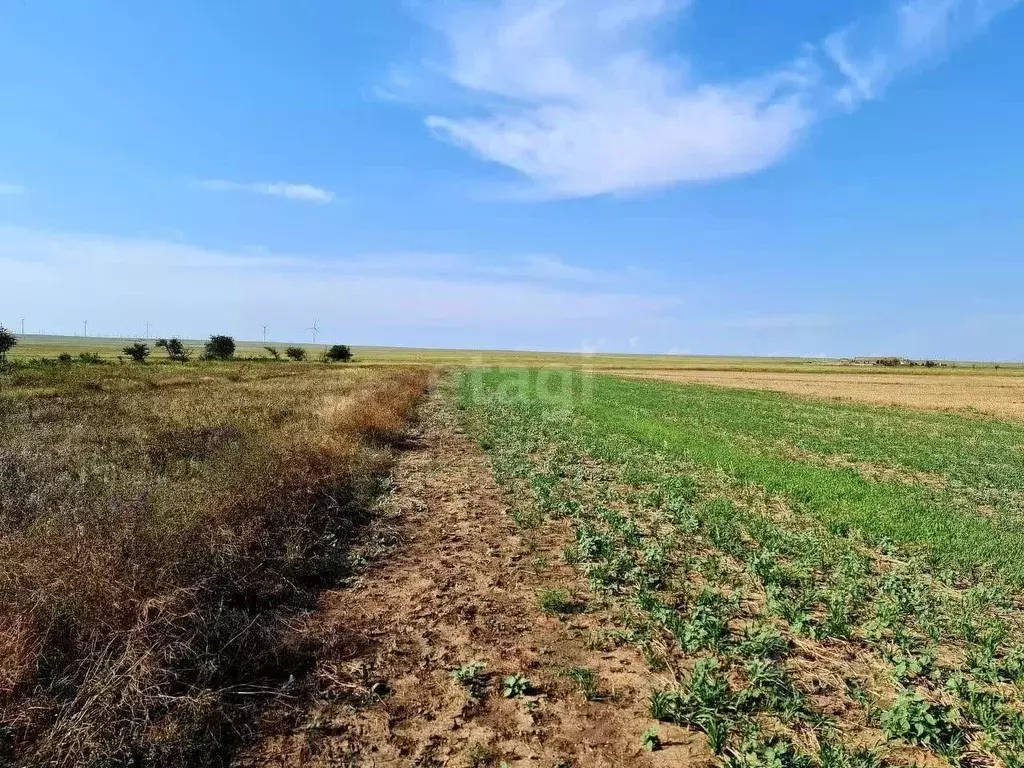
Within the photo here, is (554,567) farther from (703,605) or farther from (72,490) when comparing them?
(72,490)

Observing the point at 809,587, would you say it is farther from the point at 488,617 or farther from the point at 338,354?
the point at 338,354

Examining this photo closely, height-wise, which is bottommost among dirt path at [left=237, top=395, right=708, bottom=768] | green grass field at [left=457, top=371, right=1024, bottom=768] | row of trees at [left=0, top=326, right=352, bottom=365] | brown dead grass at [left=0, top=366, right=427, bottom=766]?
dirt path at [left=237, top=395, right=708, bottom=768]

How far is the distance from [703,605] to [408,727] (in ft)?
10.9

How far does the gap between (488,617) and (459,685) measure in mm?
1364

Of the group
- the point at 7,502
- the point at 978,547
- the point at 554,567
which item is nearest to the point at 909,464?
the point at 978,547

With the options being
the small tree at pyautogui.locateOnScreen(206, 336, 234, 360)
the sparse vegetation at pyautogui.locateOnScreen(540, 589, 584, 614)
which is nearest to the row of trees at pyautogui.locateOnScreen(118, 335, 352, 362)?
the small tree at pyautogui.locateOnScreen(206, 336, 234, 360)

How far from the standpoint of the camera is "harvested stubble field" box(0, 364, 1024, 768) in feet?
13.0

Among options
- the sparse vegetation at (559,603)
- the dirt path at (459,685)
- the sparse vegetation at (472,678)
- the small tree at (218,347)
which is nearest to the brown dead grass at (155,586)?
the dirt path at (459,685)

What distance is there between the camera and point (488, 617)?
6.09m

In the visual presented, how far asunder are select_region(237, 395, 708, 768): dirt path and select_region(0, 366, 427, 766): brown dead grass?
50 centimetres

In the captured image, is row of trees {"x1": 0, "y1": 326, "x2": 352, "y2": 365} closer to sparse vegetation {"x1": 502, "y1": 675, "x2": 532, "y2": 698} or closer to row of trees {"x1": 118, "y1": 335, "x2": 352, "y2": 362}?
row of trees {"x1": 118, "y1": 335, "x2": 352, "y2": 362}

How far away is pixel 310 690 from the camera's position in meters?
4.57

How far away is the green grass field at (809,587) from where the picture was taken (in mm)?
4172

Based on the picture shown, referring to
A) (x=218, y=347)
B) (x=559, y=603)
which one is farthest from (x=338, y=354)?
(x=559, y=603)
